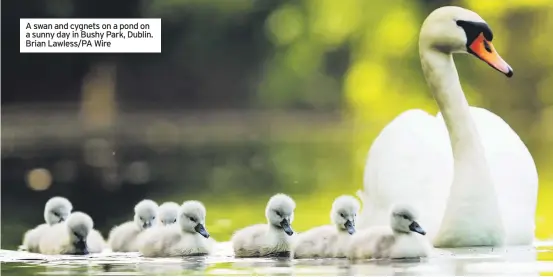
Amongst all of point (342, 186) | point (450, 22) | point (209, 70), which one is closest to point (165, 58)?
point (209, 70)

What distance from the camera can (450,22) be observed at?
655 cm

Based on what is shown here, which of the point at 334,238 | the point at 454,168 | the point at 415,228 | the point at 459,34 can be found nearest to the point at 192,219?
the point at 334,238

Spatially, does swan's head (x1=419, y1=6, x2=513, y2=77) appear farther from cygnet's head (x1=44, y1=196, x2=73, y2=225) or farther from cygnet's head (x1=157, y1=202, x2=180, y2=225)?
cygnet's head (x1=44, y1=196, x2=73, y2=225)

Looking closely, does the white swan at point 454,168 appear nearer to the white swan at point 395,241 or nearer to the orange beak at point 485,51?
the orange beak at point 485,51

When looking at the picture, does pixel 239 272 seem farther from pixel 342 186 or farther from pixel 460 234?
pixel 342 186

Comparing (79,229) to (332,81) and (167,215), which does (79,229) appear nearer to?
(167,215)

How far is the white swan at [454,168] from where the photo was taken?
20.9 feet

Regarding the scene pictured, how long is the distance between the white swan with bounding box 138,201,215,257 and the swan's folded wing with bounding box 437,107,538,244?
1.35 m

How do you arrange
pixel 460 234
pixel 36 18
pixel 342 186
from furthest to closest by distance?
pixel 342 186 < pixel 36 18 < pixel 460 234

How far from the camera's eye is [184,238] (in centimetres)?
633

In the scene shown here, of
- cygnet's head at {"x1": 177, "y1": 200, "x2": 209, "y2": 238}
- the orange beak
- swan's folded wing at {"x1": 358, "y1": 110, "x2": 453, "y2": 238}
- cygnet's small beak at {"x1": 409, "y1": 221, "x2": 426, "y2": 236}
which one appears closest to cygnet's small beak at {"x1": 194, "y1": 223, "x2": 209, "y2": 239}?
cygnet's head at {"x1": 177, "y1": 200, "x2": 209, "y2": 238}

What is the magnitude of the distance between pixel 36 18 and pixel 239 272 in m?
2.05
